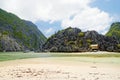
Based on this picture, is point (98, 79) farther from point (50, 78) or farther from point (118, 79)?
point (50, 78)

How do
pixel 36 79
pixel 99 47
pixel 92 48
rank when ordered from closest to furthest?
pixel 36 79
pixel 92 48
pixel 99 47

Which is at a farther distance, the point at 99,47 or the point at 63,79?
the point at 99,47

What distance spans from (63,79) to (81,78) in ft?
4.87

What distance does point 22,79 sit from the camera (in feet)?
57.7

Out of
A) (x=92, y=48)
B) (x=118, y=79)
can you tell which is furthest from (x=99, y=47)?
(x=118, y=79)

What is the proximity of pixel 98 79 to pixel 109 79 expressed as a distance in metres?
0.88

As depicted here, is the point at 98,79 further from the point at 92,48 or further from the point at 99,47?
the point at 99,47

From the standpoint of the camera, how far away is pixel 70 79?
58.5 feet

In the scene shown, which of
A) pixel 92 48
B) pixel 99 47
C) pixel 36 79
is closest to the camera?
pixel 36 79

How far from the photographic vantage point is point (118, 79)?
1802 cm

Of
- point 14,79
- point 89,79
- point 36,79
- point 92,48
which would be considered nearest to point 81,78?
point 89,79

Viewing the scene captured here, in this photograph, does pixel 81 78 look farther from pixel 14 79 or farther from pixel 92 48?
pixel 92 48

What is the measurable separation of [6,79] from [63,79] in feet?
14.0

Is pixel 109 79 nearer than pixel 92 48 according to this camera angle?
Yes
